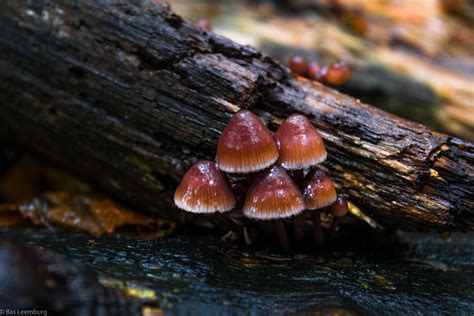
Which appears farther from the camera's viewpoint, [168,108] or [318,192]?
[168,108]

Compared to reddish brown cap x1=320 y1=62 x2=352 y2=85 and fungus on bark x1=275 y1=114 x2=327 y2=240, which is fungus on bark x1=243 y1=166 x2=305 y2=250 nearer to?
fungus on bark x1=275 y1=114 x2=327 y2=240

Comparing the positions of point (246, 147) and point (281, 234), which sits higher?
point (246, 147)

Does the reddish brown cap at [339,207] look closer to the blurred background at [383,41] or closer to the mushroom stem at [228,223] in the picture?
the mushroom stem at [228,223]

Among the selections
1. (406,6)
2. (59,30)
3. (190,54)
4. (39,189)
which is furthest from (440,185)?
(406,6)

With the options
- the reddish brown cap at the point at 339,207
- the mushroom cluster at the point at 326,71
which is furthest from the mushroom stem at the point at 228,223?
the mushroom cluster at the point at 326,71

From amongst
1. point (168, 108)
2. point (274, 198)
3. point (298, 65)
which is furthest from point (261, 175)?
point (298, 65)

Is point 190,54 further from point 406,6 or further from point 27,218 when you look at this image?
point 406,6

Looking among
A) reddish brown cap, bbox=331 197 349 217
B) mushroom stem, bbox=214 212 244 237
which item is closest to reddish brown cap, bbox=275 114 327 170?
reddish brown cap, bbox=331 197 349 217

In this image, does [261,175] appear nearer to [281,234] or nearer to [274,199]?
[274,199]
